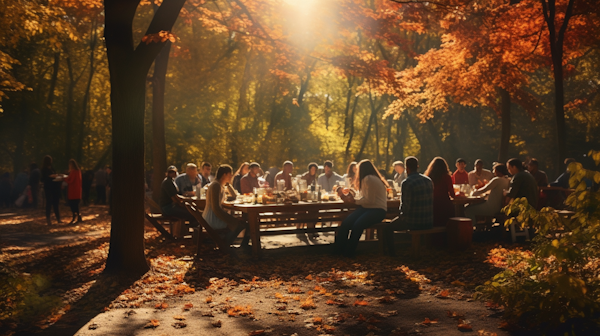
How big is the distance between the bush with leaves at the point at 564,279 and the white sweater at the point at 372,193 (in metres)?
4.60

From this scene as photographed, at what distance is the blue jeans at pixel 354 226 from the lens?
413 inches

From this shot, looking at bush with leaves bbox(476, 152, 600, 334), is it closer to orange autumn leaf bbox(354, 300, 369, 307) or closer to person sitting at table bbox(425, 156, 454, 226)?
orange autumn leaf bbox(354, 300, 369, 307)

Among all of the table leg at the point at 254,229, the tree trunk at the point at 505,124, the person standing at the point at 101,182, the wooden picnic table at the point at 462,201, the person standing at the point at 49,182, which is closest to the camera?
the table leg at the point at 254,229

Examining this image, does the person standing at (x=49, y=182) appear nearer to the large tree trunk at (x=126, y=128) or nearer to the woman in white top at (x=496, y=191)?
the large tree trunk at (x=126, y=128)

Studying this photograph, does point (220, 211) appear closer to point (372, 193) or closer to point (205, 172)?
point (372, 193)

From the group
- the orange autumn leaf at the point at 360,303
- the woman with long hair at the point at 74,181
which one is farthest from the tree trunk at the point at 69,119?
the orange autumn leaf at the point at 360,303

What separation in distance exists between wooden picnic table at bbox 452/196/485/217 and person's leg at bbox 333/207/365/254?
8.12ft

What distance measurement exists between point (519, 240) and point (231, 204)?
580 centimetres

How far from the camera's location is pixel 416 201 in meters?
10.5

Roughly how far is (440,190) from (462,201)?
4.17 feet

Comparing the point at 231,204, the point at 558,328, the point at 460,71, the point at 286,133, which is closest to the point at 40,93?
the point at 286,133

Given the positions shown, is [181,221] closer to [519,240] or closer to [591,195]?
[519,240]

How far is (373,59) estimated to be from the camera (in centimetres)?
1378

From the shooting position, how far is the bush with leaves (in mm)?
4660
